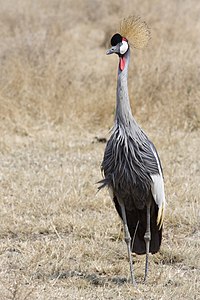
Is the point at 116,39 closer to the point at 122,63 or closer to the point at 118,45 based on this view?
the point at 118,45

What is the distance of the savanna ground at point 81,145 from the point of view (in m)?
4.95

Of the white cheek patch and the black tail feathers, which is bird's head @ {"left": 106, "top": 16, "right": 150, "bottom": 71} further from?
the black tail feathers

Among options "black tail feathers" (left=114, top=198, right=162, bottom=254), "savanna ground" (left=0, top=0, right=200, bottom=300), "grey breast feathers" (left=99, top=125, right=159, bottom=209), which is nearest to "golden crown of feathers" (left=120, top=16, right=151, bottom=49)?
"grey breast feathers" (left=99, top=125, right=159, bottom=209)

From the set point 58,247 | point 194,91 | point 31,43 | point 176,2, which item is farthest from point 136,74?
point 176,2

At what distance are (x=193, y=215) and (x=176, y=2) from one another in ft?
27.9

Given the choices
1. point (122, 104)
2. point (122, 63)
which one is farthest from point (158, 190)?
point (122, 63)

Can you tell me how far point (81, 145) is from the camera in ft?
26.1

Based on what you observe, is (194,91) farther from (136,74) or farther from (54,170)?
(54,170)

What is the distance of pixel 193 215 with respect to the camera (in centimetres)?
587

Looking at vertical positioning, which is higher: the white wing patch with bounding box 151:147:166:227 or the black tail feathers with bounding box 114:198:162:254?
the white wing patch with bounding box 151:147:166:227

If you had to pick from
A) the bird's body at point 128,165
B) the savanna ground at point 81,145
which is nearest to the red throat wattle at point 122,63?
the bird's body at point 128,165

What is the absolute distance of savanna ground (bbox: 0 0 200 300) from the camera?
4949mm

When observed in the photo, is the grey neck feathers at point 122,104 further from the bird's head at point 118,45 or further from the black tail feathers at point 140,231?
the black tail feathers at point 140,231

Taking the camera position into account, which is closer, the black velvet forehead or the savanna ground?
the black velvet forehead
